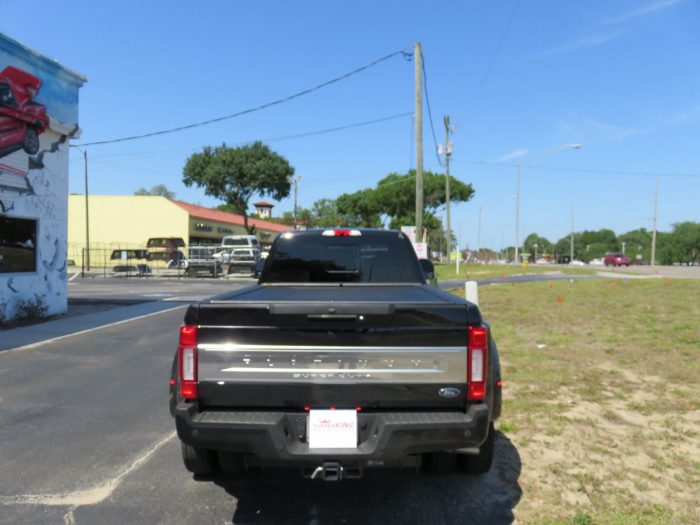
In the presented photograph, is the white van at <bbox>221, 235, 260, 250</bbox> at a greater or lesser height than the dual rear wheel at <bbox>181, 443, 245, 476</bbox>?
greater

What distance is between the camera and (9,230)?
11758 mm

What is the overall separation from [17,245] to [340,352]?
1197 centimetres

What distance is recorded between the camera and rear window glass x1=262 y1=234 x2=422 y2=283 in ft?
16.4

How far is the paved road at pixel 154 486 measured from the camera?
3326 mm

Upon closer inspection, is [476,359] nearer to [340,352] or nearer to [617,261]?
[340,352]

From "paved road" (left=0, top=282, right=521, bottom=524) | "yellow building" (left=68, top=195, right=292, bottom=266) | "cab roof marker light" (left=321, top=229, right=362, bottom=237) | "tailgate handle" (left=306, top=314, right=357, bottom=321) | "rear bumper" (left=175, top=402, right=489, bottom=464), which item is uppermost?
"yellow building" (left=68, top=195, right=292, bottom=266)

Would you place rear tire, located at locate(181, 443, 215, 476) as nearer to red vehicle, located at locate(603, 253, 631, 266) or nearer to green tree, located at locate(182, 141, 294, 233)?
green tree, located at locate(182, 141, 294, 233)

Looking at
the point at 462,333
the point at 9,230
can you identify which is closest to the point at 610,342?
the point at 462,333

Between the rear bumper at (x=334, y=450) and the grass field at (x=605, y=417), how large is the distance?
961 mm

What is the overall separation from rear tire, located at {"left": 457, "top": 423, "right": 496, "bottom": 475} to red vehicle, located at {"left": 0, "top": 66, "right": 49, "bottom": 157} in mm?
12041

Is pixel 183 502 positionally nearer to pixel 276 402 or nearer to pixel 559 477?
pixel 276 402

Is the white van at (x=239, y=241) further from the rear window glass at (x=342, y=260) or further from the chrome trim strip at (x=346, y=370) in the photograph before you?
the chrome trim strip at (x=346, y=370)

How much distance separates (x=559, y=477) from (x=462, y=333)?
177 centimetres

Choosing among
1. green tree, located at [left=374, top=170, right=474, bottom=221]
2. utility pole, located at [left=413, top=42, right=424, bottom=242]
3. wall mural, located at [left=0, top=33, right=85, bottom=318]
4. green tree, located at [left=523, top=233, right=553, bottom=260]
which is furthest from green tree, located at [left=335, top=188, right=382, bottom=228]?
green tree, located at [left=523, top=233, right=553, bottom=260]
